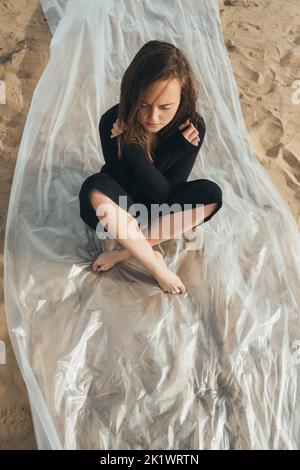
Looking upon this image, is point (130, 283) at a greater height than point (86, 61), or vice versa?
point (86, 61)

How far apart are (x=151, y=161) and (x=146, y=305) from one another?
14.2 inches

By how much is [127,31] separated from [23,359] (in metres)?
1.26

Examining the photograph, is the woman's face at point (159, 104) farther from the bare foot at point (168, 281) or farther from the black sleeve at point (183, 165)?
the bare foot at point (168, 281)

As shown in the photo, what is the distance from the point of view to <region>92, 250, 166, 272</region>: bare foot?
1373 mm

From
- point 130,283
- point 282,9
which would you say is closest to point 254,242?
point 130,283

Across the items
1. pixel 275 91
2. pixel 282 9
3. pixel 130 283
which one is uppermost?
pixel 282 9

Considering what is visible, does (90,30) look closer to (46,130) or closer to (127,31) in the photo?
(127,31)

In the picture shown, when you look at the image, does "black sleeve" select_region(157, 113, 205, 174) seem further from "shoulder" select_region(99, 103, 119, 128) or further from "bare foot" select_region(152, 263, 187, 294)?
"bare foot" select_region(152, 263, 187, 294)

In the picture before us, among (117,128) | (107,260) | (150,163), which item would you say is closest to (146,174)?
(150,163)

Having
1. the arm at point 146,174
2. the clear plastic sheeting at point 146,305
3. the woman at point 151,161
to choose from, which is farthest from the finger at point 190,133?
the clear plastic sheeting at point 146,305

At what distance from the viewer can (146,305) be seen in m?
1.33

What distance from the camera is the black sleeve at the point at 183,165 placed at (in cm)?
134

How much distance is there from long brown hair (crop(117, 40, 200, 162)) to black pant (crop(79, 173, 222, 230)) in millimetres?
117

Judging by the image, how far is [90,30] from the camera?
74.0 inches
